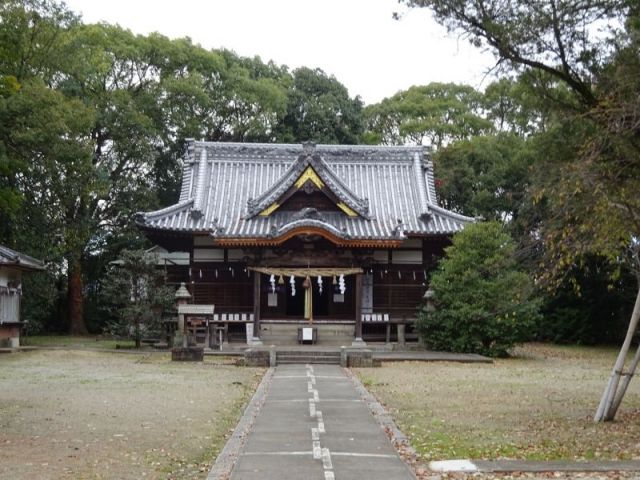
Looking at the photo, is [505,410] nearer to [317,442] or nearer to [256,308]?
[317,442]

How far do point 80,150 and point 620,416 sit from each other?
2360 cm

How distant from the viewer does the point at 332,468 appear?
8930 millimetres

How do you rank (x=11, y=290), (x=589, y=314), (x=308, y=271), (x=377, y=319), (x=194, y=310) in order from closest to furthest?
(x=194, y=310) < (x=308, y=271) < (x=11, y=290) < (x=377, y=319) < (x=589, y=314)

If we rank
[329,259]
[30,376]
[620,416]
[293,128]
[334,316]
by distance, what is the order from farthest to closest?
[293,128]
[334,316]
[329,259]
[30,376]
[620,416]

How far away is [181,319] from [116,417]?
15.6 meters

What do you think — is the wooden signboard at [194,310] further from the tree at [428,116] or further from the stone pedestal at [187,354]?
the tree at [428,116]

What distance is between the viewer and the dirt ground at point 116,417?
897 cm

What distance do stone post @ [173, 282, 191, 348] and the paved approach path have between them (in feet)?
35.9

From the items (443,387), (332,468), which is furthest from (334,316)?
(332,468)

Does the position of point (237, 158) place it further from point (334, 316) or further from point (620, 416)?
point (620, 416)

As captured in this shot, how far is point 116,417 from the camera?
12.6 meters

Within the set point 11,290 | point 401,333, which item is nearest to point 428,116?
point 401,333

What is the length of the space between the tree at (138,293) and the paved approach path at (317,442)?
12.7 meters

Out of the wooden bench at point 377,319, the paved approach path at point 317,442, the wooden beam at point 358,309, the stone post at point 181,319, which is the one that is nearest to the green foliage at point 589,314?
the wooden bench at point 377,319
